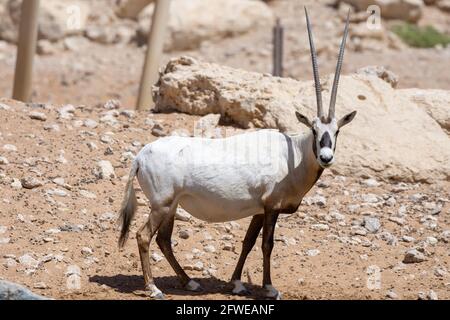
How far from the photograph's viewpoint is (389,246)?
36.8ft

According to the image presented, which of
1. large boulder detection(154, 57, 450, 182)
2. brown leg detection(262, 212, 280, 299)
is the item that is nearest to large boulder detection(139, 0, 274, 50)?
large boulder detection(154, 57, 450, 182)

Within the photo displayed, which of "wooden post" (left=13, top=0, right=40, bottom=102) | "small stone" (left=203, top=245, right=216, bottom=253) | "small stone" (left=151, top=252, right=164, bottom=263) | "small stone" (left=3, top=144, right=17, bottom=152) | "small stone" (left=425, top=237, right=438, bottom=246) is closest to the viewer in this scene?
"small stone" (left=151, top=252, right=164, bottom=263)

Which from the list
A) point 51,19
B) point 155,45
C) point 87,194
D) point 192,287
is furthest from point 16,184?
point 51,19

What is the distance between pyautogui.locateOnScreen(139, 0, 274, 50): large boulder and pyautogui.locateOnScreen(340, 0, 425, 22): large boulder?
94.0 inches

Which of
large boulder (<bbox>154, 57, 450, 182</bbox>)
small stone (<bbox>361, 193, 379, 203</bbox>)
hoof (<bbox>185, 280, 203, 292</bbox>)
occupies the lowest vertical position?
hoof (<bbox>185, 280, 203, 292</bbox>)

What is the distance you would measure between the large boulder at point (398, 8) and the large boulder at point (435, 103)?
13129mm

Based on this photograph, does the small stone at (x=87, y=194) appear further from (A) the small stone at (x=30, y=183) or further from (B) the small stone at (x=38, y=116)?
(B) the small stone at (x=38, y=116)

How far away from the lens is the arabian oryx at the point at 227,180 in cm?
935

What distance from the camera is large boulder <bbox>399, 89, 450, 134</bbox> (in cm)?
1357

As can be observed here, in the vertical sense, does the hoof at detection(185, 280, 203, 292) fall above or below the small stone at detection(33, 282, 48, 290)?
above

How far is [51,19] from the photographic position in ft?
82.6

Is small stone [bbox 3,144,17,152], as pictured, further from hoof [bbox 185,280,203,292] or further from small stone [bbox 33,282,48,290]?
hoof [bbox 185,280,203,292]
